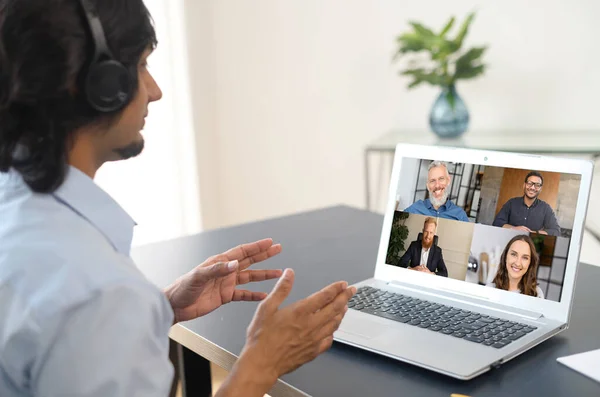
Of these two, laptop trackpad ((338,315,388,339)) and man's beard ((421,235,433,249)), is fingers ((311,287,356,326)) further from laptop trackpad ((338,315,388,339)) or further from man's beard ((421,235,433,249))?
man's beard ((421,235,433,249))

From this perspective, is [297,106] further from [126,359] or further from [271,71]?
[126,359]

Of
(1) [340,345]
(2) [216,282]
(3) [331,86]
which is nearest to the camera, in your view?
(1) [340,345]

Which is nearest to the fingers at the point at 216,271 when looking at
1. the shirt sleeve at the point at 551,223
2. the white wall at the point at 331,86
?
the shirt sleeve at the point at 551,223

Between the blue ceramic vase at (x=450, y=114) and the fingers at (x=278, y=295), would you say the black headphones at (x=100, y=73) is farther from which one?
the blue ceramic vase at (x=450, y=114)

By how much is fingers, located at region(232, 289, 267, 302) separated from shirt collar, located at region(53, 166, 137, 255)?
0.31m

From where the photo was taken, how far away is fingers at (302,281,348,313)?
31.1 inches

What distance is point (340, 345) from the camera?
0.91 m

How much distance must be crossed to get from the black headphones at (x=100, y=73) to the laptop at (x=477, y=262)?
45cm

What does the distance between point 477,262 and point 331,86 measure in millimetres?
2041

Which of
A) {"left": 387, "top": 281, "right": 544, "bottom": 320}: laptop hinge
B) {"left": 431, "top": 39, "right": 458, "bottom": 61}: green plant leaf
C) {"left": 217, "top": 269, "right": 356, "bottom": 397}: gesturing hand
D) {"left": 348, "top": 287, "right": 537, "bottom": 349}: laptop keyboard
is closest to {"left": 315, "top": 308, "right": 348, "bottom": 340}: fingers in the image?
{"left": 217, "top": 269, "right": 356, "bottom": 397}: gesturing hand

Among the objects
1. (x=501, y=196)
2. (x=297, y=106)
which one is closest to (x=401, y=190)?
(x=501, y=196)

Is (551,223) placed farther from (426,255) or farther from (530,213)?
(426,255)

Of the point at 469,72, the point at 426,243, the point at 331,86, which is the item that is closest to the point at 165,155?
the point at 331,86

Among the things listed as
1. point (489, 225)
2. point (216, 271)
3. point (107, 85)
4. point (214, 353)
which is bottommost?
point (214, 353)
